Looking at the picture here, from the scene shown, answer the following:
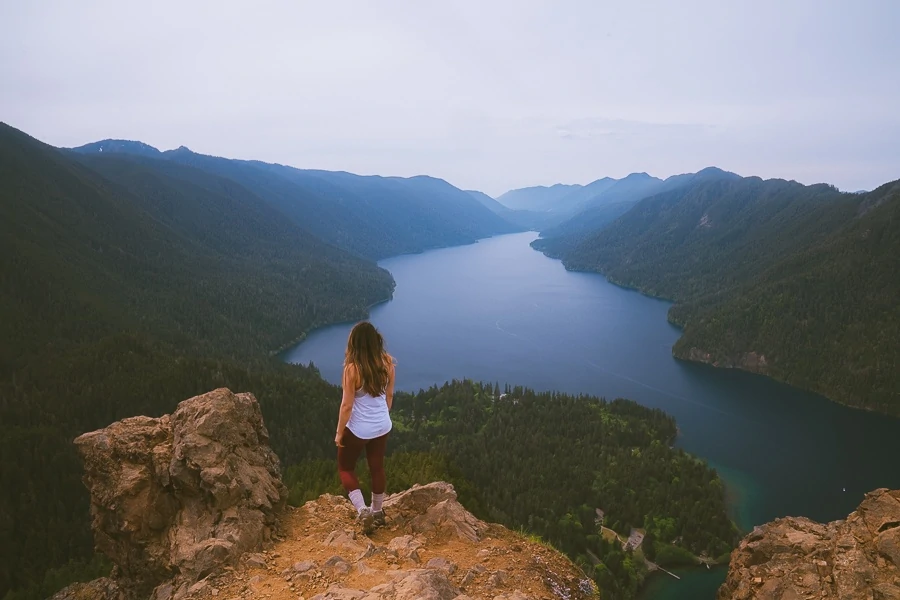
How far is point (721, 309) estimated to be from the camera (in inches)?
5842

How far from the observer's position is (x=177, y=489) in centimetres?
1066

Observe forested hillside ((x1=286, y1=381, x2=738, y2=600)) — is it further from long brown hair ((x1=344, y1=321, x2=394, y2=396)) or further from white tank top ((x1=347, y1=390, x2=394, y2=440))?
long brown hair ((x1=344, y1=321, x2=394, y2=396))

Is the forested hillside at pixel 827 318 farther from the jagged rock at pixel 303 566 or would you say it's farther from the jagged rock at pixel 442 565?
the jagged rock at pixel 303 566

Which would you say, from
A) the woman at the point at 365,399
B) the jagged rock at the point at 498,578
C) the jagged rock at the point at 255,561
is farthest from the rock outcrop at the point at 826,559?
the jagged rock at the point at 255,561

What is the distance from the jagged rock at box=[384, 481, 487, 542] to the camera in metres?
10.4

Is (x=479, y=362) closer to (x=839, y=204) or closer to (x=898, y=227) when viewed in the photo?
(x=898, y=227)

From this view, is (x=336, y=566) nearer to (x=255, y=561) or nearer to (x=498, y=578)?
(x=255, y=561)

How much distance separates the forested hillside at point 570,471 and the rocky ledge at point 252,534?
16448 millimetres

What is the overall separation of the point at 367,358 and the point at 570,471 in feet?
217

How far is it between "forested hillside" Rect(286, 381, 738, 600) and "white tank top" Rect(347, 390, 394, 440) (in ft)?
61.7

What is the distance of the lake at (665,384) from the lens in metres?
69.9

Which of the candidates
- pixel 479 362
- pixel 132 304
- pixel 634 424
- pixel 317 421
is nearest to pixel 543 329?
pixel 479 362

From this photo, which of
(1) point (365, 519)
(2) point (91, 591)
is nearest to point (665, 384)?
(2) point (91, 591)

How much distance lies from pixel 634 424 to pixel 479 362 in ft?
159
